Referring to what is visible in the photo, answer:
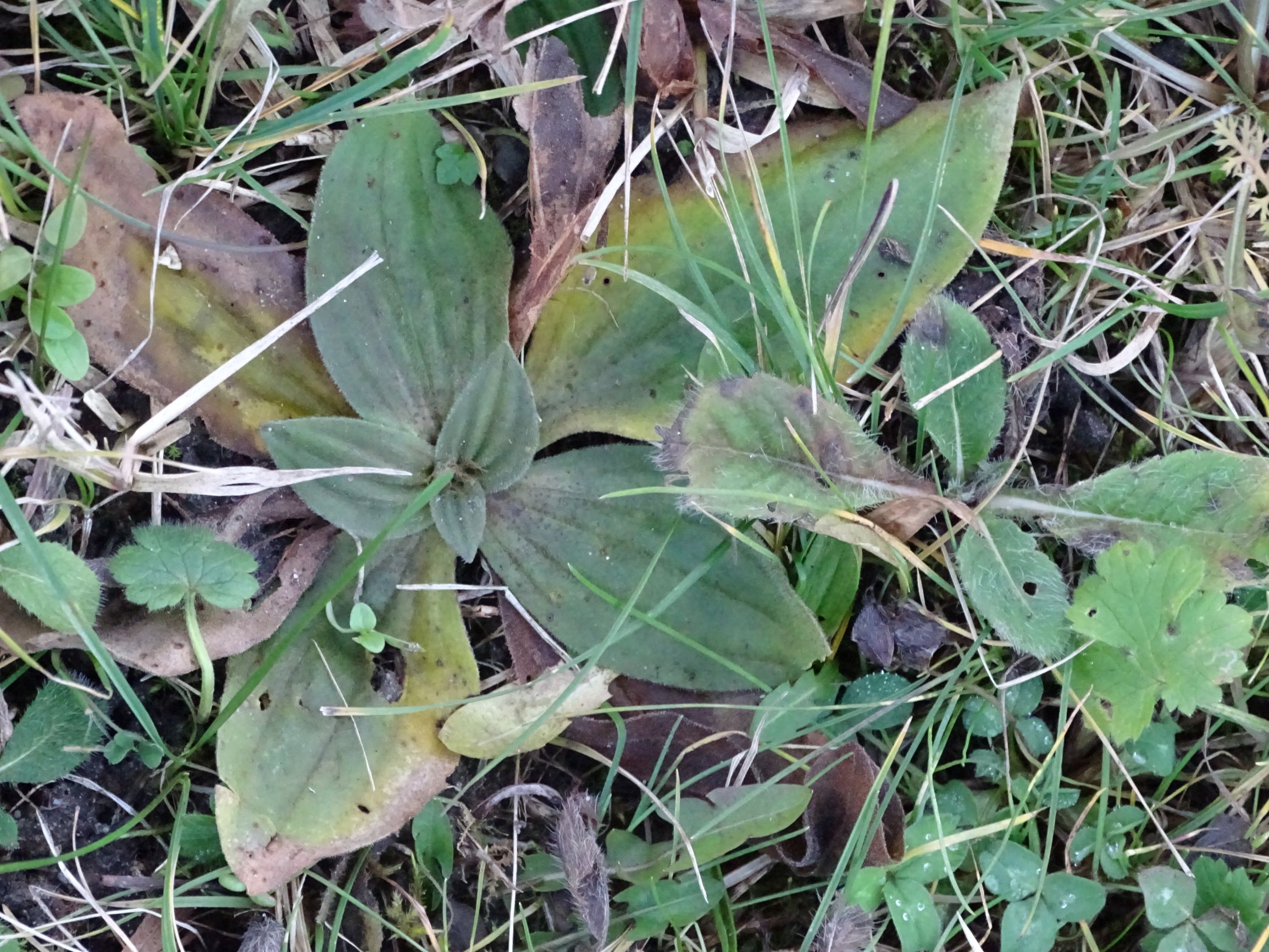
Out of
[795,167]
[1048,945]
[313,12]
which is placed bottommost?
[1048,945]

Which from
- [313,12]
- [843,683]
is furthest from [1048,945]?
[313,12]

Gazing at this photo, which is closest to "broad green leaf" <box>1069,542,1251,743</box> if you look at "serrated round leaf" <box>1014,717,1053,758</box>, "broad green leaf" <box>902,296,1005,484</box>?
"serrated round leaf" <box>1014,717,1053,758</box>

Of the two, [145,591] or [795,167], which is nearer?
[145,591]

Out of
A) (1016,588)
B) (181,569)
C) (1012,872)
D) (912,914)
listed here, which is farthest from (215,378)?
(1012,872)

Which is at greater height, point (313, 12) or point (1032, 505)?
point (313, 12)

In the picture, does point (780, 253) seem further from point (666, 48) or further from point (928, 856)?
point (928, 856)

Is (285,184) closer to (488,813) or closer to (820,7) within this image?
(820,7)

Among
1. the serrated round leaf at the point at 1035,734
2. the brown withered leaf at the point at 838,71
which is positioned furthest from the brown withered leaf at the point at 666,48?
the serrated round leaf at the point at 1035,734
